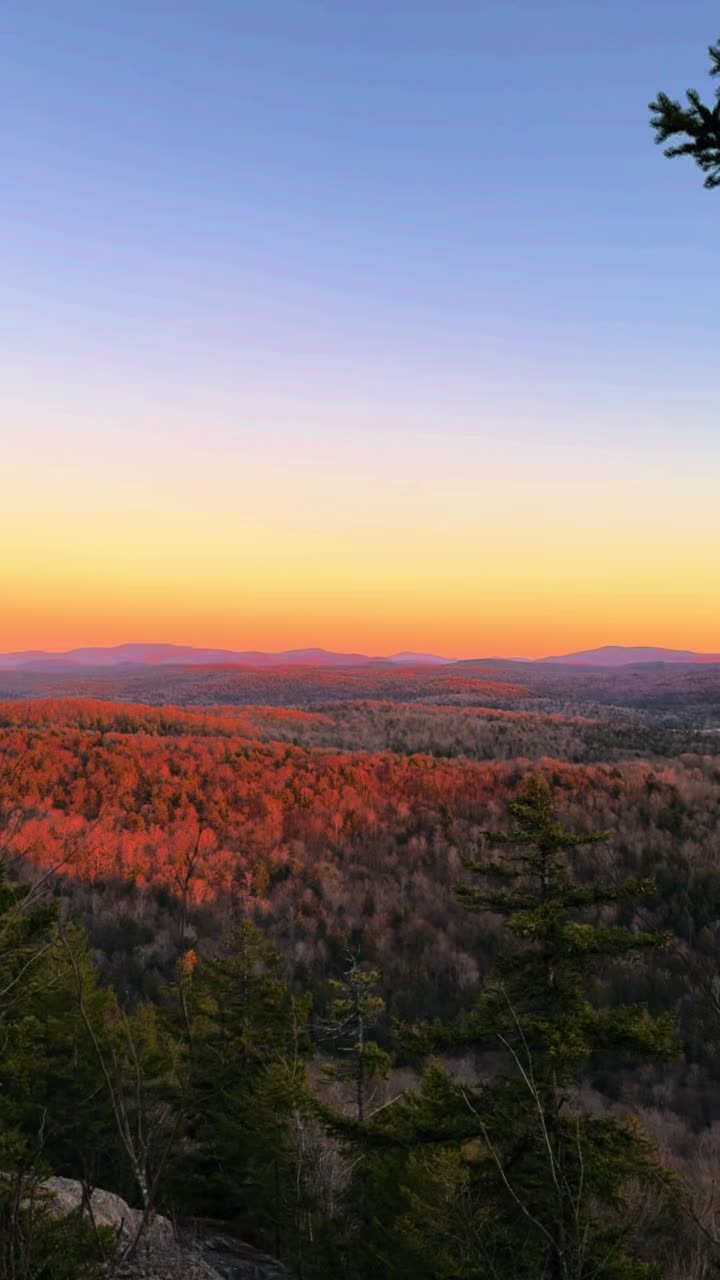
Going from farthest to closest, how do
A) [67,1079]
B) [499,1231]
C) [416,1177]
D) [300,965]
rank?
[300,965] < [67,1079] < [416,1177] < [499,1231]

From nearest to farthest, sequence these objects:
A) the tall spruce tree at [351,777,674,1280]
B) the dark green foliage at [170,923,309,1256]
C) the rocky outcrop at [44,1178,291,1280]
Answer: the tall spruce tree at [351,777,674,1280], the rocky outcrop at [44,1178,291,1280], the dark green foliage at [170,923,309,1256]

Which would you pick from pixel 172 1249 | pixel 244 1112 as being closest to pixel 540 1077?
pixel 172 1249

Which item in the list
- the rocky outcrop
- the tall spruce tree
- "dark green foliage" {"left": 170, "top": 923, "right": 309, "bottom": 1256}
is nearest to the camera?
the tall spruce tree

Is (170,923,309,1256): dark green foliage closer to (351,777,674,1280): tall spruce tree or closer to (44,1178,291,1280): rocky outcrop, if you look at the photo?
(44,1178,291,1280): rocky outcrop

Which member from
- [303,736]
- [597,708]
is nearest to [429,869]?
[303,736]

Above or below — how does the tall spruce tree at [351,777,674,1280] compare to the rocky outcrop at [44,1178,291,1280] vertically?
above

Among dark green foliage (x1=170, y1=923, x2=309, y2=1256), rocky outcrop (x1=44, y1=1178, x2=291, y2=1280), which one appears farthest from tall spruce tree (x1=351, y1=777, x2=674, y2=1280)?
dark green foliage (x1=170, y1=923, x2=309, y2=1256)

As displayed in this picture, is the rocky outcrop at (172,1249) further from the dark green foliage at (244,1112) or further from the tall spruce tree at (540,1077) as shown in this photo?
the tall spruce tree at (540,1077)

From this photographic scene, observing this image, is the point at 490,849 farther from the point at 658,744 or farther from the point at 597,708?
the point at 597,708
